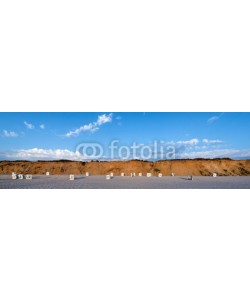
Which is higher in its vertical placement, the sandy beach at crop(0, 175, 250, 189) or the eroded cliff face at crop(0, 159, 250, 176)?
the eroded cliff face at crop(0, 159, 250, 176)

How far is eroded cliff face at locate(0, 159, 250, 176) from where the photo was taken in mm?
42125

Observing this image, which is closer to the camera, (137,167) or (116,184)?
(116,184)

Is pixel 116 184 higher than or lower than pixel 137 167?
lower

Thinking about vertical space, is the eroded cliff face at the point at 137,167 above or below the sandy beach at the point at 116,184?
above

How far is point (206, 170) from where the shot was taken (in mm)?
42625

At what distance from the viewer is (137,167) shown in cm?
4428

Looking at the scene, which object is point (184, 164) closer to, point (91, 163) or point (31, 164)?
point (91, 163)

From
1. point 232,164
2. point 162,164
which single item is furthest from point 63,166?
point 232,164

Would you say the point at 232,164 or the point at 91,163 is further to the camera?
the point at 91,163

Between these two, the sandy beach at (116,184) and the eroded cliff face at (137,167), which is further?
the eroded cliff face at (137,167)

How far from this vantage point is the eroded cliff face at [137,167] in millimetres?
42125

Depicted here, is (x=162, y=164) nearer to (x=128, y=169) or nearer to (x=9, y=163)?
(x=128, y=169)

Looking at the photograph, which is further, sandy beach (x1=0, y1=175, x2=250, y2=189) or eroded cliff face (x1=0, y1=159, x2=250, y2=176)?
eroded cliff face (x1=0, y1=159, x2=250, y2=176)

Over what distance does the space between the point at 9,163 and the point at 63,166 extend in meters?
7.26
